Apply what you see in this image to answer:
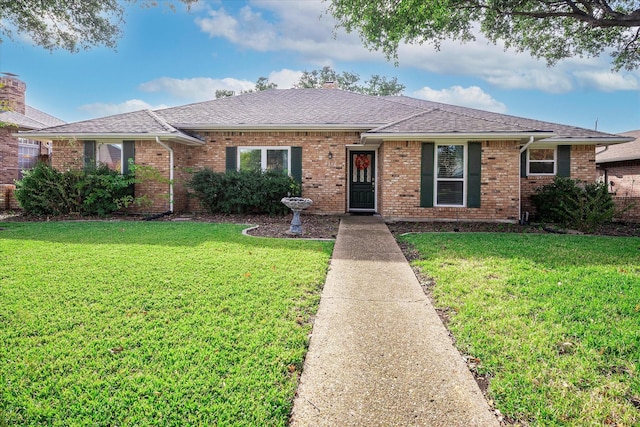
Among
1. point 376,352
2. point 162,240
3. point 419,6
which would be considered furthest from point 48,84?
point 376,352

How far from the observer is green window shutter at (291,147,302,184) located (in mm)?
13000

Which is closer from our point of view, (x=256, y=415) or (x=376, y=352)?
(x=256, y=415)

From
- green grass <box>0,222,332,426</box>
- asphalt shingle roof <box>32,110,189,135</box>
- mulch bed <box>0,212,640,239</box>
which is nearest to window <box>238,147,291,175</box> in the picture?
mulch bed <box>0,212,640,239</box>

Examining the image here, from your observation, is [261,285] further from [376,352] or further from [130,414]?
[130,414]

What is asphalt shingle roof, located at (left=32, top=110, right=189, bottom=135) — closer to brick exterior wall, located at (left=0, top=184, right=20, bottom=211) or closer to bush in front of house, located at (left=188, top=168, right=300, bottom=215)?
bush in front of house, located at (left=188, top=168, right=300, bottom=215)

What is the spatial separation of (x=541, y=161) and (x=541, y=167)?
21 centimetres

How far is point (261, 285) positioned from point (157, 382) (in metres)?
2.20

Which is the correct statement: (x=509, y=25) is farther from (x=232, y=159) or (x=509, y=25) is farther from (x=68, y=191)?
(x=68, y=191)

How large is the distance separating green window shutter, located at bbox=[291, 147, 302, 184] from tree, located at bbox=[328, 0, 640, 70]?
13.8 feet

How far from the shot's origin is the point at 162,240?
7602mm

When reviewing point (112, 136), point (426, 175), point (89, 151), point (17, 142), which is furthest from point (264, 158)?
point (17, 142)

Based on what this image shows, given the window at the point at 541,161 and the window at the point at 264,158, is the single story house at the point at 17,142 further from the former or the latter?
the window at the point at 541,161

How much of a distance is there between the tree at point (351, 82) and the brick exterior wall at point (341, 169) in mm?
23585

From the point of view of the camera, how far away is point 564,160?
44.2ft
